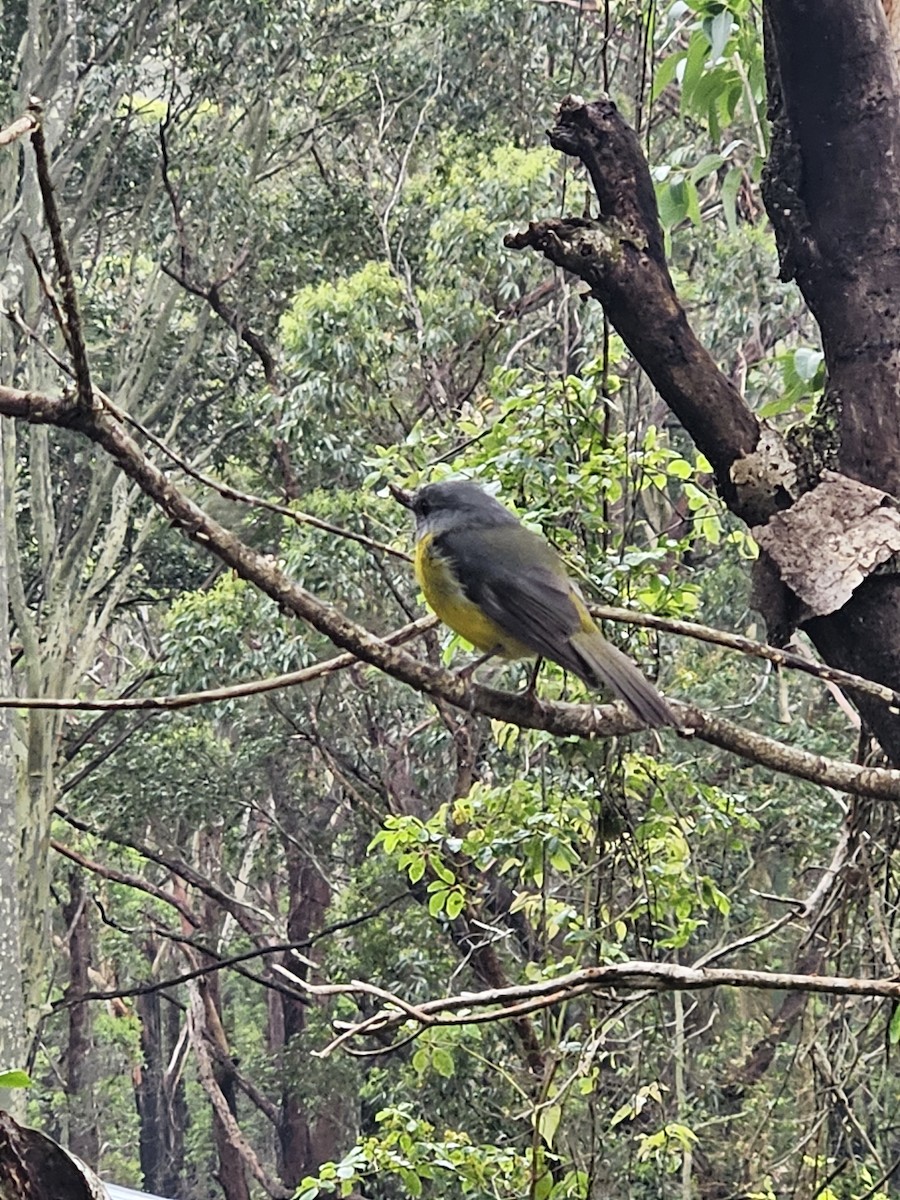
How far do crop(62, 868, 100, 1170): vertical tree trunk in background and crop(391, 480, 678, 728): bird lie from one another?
413 inches

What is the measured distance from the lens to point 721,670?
8.11m

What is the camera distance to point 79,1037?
45.9 feet

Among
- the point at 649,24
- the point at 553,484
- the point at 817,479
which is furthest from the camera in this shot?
the point at 553,484

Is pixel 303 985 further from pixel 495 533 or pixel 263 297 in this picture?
pixel 263 297

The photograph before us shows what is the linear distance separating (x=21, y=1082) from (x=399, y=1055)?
8199mm

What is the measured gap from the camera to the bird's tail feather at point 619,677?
6.22 ft

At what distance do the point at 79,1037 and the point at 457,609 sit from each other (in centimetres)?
1275

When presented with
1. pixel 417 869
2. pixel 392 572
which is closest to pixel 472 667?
pixel 417 869

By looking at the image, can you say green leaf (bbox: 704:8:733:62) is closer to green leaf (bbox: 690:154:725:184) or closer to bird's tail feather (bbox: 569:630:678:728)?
green leaf (bbox: 690:154:725:184)

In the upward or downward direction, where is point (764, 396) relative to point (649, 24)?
upward

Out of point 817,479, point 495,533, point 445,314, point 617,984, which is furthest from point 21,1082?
point 445,314

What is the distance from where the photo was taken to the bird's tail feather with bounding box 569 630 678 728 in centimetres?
190

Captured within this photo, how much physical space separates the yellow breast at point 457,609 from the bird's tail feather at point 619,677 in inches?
5.6

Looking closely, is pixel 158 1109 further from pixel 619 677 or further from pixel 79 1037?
pixel 619 677
